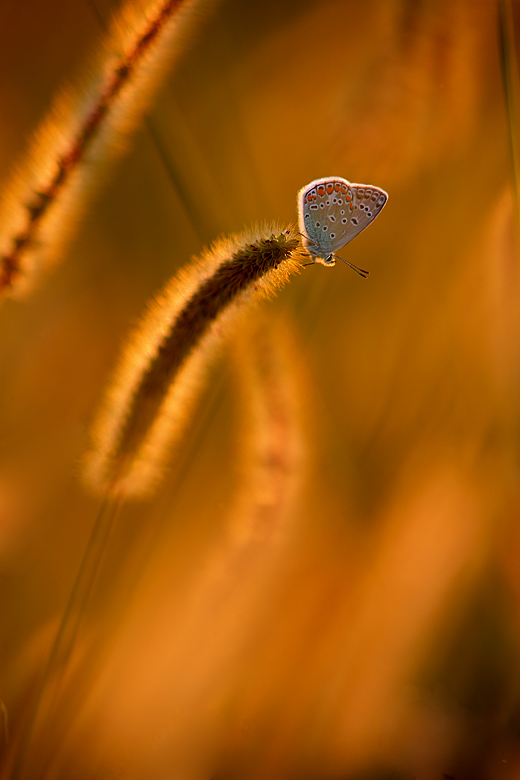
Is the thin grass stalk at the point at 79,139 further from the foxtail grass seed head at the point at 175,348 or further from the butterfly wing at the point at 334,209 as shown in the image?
the butterfly wing at the point at 334,209

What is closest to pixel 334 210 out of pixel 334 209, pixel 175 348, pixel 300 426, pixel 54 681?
pixel 334 209

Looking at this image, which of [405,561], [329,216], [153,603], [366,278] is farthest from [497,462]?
[153,603]

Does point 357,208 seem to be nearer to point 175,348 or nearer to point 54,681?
point 175,348

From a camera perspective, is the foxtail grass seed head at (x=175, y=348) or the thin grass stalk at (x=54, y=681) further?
the thin grass stalk at (x=54, y=681)

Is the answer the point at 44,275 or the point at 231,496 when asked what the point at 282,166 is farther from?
the point at 231,496

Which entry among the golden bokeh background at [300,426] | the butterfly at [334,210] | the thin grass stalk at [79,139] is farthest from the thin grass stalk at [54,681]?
the butterfly at [334,210]
